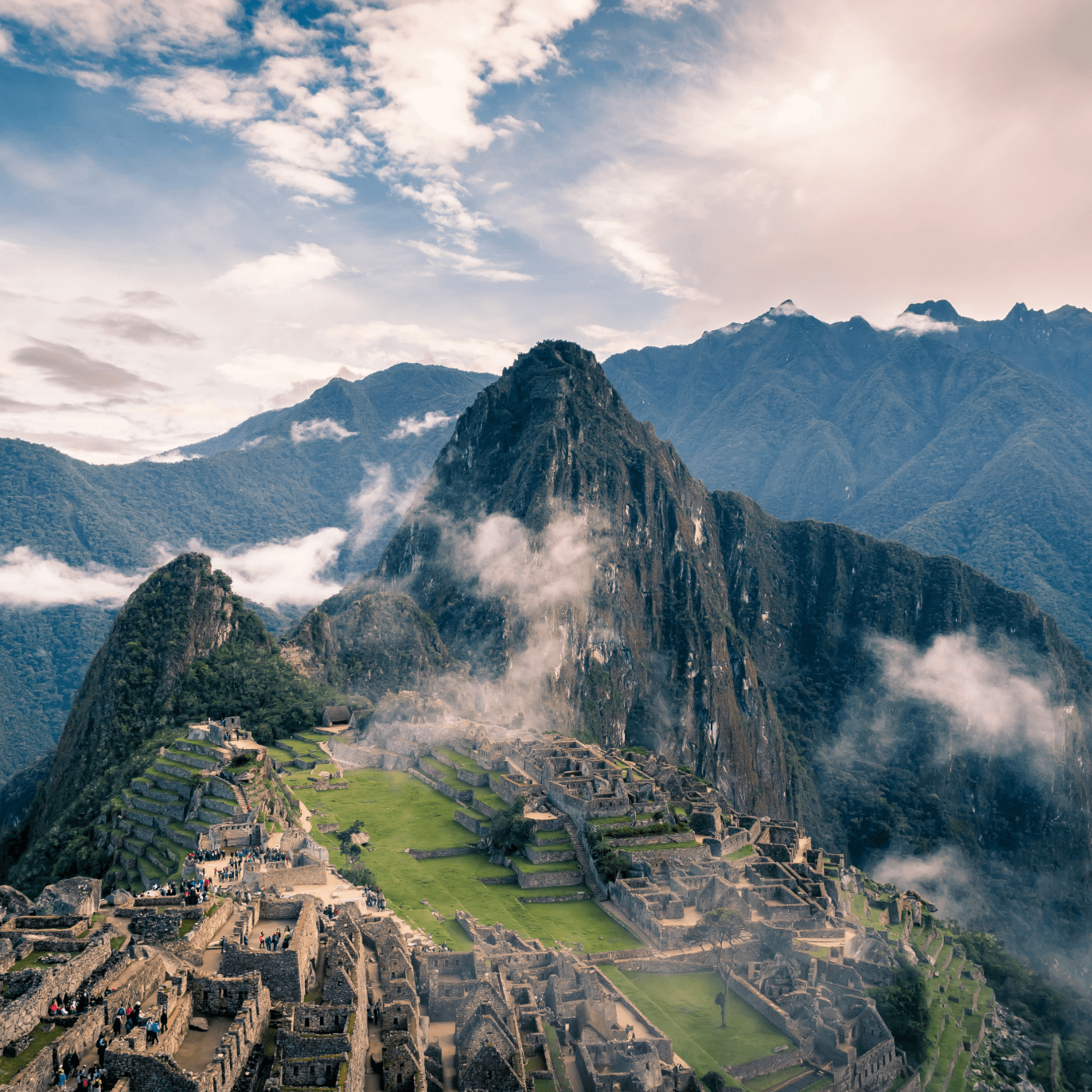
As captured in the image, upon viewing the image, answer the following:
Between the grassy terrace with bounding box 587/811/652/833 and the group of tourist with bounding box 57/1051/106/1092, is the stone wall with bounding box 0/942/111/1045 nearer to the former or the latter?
the group of tourist with bounding box 57/1051/106/1092

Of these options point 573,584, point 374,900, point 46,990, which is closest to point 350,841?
point 374,900

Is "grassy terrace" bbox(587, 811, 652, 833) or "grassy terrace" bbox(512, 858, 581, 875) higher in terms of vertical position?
"grassy terrace" bbox(587, 811, 652, 833)

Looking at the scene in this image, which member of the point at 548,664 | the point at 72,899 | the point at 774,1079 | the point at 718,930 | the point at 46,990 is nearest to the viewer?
the point at 46,990

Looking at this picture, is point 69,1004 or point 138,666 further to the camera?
point 138,666

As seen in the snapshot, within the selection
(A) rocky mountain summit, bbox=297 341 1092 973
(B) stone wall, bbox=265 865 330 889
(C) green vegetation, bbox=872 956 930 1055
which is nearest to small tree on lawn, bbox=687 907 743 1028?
(C) green vegetation, bbox=872 956 930 1055

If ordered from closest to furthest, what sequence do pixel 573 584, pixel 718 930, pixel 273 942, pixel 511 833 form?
pixel 273 942
pixel 718 930
pixel 511 833
pixel 573 584

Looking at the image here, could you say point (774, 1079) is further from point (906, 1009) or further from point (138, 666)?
point (138, 666)

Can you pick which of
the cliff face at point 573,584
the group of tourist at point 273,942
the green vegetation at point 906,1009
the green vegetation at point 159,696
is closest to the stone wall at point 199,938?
the group of tourist at point 273,942
